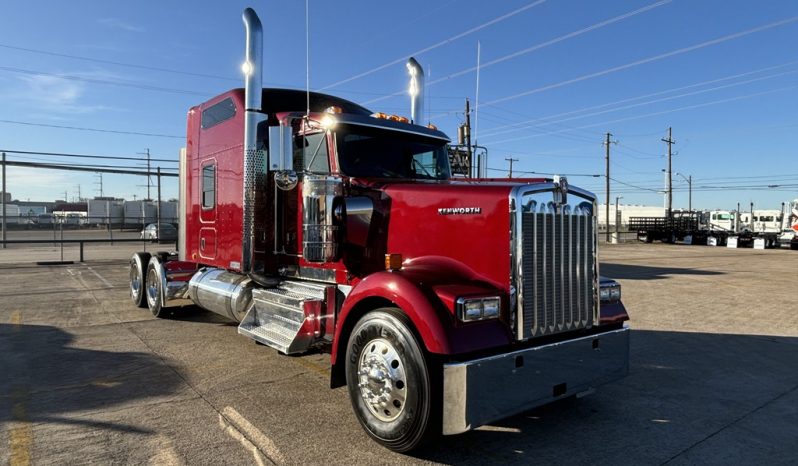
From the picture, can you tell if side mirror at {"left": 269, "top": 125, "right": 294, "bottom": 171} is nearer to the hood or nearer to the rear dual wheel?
the hood

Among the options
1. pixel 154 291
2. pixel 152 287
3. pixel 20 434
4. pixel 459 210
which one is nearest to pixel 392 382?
pixel 459 210

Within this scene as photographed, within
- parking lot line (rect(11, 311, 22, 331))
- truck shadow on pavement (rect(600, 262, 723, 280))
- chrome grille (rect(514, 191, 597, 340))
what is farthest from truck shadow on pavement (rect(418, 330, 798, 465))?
truck shadow on pavement (rect(600, 262, 723, 280))

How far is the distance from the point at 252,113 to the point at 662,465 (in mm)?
4968

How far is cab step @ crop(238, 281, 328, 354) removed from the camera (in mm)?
4859

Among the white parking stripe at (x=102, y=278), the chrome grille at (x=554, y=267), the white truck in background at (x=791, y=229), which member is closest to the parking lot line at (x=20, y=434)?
the chrome grille at (x=554, y=267)

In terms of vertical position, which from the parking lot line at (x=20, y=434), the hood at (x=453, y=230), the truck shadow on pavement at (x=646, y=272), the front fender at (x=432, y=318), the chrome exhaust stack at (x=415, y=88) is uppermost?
the chrome exhaust stack at (x=415, y=88)

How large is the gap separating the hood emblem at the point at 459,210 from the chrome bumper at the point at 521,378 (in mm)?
1044

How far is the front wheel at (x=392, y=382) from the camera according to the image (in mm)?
3420

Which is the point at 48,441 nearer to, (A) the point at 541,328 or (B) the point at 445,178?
(A) the point at 541,328

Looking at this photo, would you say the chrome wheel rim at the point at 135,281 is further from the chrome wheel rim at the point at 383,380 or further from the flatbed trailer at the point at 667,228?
the flatbed trailer at the point at 667,228

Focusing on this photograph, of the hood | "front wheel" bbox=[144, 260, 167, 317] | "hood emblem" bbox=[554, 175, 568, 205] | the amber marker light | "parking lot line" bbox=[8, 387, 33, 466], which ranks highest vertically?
"hood emblem" bbox=[554, 175, 568, 205]

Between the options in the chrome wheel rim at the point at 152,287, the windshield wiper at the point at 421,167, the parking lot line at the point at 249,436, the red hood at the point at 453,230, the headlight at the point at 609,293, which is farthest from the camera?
the chrome wheel rim at the point at 152,287

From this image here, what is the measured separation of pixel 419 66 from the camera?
23.9ft

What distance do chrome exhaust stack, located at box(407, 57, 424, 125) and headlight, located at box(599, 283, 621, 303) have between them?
3.51m
